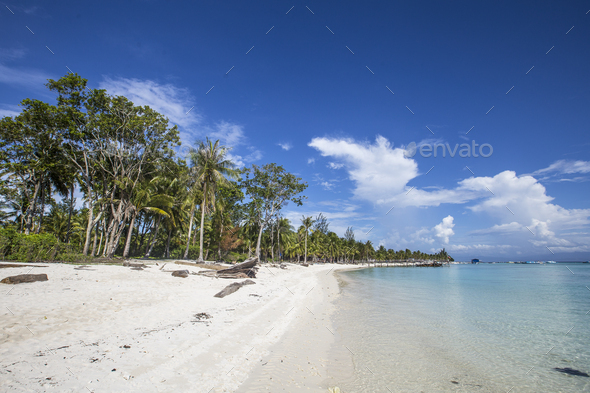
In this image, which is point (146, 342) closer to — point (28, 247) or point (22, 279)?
point (22, 279)

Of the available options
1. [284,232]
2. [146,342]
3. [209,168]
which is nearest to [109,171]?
[209,168]

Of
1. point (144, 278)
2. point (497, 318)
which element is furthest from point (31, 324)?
point (497, 318)

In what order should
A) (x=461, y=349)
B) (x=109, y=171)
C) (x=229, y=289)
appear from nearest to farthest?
(x=461, y=349) < (x=229, y=289) < (x=109, y=171)

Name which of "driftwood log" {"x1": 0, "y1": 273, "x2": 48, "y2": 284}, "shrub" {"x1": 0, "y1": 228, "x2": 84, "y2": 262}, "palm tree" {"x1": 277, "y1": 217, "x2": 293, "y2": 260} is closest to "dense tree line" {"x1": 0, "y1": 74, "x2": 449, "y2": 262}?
"shrub" {"x1": 0, "y1": 228, "x2": 84, "y2": 262}

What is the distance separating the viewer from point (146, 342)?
506 cm

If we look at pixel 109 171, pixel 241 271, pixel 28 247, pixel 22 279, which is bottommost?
pixel 241 271

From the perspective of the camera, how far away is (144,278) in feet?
37.0

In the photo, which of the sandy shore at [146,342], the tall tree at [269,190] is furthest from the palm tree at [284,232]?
the sandy shore at [146,342]

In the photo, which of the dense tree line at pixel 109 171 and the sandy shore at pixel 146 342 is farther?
the dense tree line at pixel 109 171

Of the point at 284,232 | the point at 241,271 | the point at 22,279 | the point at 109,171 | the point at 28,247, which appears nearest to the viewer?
the point at 22,279

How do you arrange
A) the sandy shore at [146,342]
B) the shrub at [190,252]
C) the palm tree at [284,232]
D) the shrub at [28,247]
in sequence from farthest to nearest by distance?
the palm tree at [284,232]
the shrub at [190,252]
the shrub at [28,247]
the sandy shore at [146,342]

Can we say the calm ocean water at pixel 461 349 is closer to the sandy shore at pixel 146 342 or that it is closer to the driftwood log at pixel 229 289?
the sandy shore at pixel 146 342

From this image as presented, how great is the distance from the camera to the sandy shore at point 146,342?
3.73m

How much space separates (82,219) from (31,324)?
149ft
